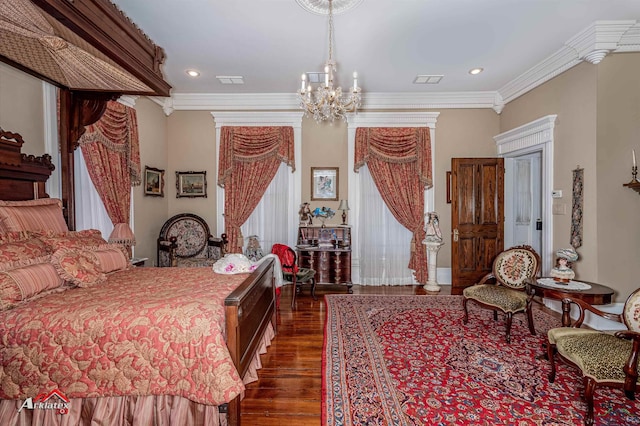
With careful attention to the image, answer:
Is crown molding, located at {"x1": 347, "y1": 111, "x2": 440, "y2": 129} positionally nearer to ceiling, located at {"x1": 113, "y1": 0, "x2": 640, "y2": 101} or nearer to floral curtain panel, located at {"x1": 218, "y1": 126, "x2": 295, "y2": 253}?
ceiling, located at {"x1": 113, "y1": 0, "x2": 640, "y2": 101}

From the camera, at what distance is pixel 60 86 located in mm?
3158

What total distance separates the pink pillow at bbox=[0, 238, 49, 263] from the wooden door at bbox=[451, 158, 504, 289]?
5301 mm

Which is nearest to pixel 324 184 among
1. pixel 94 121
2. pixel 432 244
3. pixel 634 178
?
pixel 432 244

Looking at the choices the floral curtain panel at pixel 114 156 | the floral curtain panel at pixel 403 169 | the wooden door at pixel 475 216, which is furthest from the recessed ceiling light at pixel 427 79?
the floral curtain panel at pixel 114 156

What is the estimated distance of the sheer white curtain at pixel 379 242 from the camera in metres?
5.47

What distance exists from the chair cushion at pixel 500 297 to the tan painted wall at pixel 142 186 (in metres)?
4.76

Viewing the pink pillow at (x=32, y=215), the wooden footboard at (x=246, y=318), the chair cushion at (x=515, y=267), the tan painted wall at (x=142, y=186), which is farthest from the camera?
the tan painted wall at (x=142, y=186)

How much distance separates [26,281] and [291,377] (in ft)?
6.68

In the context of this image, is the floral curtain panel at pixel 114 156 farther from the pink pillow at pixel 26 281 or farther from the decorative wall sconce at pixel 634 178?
the decorative wall sconce at pixel 634 178

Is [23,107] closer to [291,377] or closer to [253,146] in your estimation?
[253,146]

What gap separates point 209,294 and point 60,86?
2909 millimetres

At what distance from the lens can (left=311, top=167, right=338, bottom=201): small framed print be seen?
549cm

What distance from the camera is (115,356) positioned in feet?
5.78

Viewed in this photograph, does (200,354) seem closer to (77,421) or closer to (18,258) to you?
(77,421)
